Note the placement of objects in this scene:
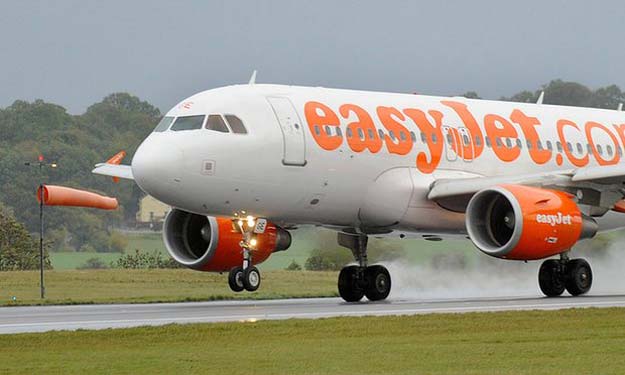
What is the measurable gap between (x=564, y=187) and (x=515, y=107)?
15.7ft

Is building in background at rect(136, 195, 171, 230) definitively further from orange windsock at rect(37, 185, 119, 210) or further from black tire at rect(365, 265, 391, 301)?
black tire at rect(365, 265, 391, 301)

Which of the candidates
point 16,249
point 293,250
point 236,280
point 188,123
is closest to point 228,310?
point 236,280

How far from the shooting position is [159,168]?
97.0 feet

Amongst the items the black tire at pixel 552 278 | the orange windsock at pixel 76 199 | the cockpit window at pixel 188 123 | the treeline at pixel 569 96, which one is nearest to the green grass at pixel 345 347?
the cockpit window at pixel 188 123

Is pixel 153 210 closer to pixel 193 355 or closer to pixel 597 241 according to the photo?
pixel 597 241

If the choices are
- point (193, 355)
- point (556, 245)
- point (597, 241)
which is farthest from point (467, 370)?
point (597, 241)

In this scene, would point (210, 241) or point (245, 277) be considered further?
point (210, 241)

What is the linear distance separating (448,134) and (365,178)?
9.04 feet

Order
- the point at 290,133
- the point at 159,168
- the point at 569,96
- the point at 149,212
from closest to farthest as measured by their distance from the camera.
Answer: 1. the point at 159,168
2. the point at 290,133
3. the point at 149,212
4. the point at 569,96

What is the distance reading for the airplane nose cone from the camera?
29594 mm

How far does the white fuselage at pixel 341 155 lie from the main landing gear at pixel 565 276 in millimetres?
2077

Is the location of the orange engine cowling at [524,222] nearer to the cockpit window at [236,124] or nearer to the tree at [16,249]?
the cockpit window at [236,124]

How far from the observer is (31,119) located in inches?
3836

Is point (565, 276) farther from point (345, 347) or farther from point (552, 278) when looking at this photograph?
point (345, 347)
